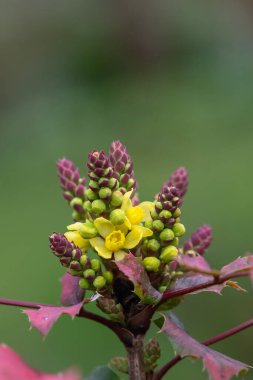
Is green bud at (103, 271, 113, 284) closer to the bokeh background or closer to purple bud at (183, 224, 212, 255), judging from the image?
purple bud at (183, 224, 212, 255)

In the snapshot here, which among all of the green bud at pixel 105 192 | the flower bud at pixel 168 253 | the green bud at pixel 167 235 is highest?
the green bud at pixel 105 192

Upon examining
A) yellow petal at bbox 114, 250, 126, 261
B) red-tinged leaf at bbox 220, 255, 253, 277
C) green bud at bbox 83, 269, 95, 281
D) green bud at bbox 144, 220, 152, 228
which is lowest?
red-tinged leaf at bbox 220, 255, 253, 277

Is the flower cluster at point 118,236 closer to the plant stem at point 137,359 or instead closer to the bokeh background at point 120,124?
the plant stem at point 137,359

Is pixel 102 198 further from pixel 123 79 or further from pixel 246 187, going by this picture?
pixel 123 79

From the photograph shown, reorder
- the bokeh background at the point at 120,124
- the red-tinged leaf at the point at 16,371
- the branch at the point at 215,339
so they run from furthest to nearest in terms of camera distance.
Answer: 1. the bokeh background at the point at 120,124
2. the branch at the point at 215,339
3. the red-tinged leaf at the point at 16,371

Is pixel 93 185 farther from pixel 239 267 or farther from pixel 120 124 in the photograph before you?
pixel 120 124

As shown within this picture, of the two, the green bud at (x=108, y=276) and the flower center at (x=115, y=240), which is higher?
the flower center at (x=115, y=240)

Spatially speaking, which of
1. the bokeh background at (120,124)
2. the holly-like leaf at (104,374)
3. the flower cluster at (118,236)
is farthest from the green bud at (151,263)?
the bokeh background at (120,124)

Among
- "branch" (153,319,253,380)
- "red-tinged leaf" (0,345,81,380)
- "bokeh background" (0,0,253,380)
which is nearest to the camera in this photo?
"red-tinged leaf" (0,345,81,380)

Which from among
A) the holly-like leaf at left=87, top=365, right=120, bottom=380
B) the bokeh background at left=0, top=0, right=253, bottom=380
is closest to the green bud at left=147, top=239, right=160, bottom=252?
the holly-like leaf at left=87, top=365, right=120, bottom=380
